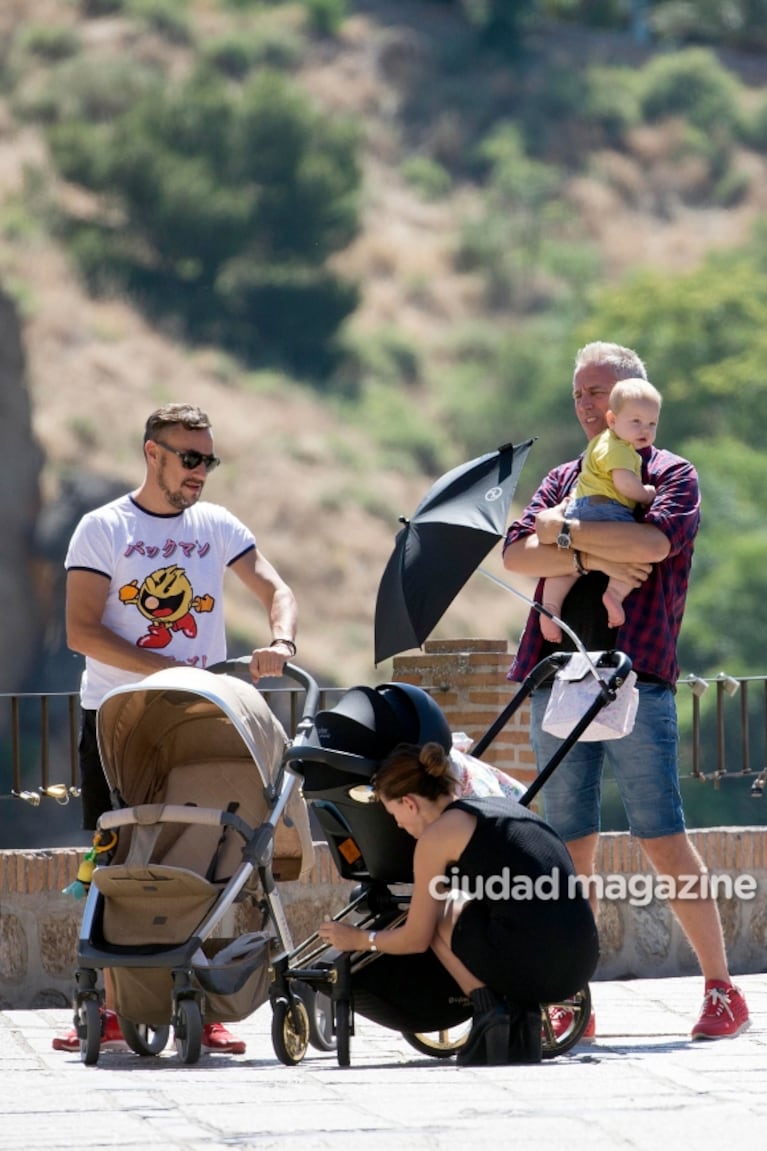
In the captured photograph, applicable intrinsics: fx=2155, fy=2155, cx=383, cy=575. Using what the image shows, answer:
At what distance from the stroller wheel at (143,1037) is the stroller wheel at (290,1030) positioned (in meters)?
0.32

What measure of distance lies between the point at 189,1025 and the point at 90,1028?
26 cm

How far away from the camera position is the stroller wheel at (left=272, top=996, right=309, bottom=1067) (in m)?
4.91

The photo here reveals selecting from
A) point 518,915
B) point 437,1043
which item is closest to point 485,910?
point 518,915

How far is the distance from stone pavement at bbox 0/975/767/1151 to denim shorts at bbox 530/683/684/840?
0.54 metres

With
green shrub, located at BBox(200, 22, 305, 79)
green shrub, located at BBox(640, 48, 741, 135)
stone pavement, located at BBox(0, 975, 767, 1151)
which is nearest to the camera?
stone pavement, located at BBox(0, 975, 767, 1151)

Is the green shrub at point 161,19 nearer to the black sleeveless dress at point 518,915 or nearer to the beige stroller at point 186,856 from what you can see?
the beige stroller at point 186,856

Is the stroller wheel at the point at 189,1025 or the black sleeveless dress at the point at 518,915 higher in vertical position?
the black sleeveless dress at the point at 518,915

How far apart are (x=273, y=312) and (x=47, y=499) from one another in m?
24.8

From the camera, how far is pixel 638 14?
94375 millimetres

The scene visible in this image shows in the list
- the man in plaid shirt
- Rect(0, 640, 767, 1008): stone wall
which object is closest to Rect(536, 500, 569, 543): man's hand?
the man in plaid shirt

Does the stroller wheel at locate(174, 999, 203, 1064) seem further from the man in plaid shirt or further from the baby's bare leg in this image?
the baby's bare leg

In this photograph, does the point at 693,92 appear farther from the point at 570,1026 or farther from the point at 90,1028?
the point at 90,1028

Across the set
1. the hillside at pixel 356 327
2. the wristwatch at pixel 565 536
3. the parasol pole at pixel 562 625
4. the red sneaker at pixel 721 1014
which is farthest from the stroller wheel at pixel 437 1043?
the hillside at pixel 356 327

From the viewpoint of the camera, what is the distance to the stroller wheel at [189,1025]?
16.0ft
